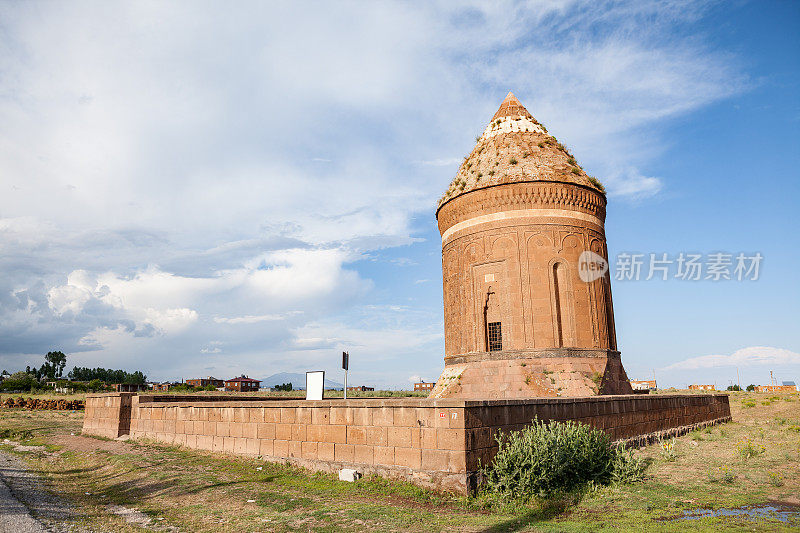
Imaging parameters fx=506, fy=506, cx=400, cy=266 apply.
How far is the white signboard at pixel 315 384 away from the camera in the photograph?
14531 mm

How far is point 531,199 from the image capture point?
2098 centimetres

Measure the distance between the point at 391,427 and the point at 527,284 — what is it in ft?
39.5

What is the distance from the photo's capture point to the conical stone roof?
21.3 metres

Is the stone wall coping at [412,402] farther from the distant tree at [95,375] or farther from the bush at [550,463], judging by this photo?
the distant tree at [95,375]

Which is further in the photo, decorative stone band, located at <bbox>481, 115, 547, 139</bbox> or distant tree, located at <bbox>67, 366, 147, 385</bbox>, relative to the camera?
distant tree, located at <bbox>67, 366, 147, 385</bbox>

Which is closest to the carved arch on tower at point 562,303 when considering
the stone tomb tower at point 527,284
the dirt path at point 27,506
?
the stone tomb tower at point 527,284

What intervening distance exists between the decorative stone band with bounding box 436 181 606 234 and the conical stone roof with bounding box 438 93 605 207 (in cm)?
22

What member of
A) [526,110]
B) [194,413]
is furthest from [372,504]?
[526,110]

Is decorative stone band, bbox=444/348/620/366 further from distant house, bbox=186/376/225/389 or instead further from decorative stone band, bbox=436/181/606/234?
distant house, bbox=186/376/225/389

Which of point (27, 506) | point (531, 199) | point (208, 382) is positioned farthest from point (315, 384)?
point (208, 382)

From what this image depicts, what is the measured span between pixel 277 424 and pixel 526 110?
1931 centimetres

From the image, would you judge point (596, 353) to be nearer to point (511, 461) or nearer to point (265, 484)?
point (511, 461)

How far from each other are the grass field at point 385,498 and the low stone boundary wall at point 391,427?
412 mm

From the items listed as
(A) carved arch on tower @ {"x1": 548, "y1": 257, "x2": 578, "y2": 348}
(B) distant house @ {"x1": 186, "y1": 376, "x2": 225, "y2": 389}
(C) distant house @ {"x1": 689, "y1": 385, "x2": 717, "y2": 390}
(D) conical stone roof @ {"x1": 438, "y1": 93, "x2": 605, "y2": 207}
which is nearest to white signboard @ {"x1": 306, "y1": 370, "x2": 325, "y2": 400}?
(A) carved arch on tower @ {"x1": 548, "y1": 257, "x2": 578, "y2": 348}
